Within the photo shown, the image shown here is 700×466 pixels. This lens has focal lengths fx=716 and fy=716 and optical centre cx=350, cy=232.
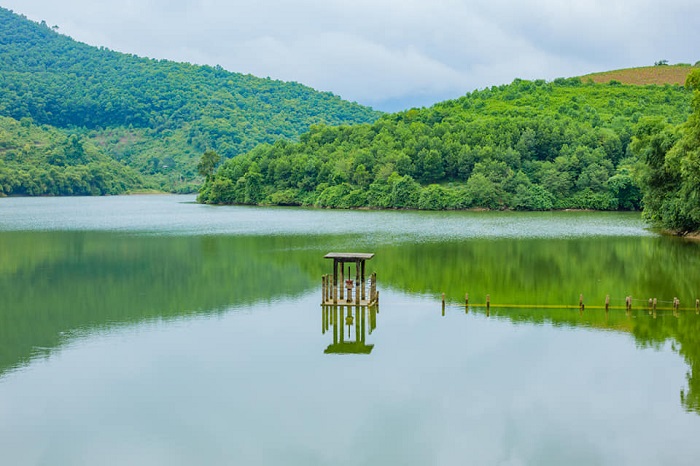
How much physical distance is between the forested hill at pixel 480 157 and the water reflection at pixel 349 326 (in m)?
63.2

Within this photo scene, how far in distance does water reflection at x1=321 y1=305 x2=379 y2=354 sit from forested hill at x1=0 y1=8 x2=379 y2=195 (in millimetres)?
140936

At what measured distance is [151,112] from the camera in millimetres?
179625

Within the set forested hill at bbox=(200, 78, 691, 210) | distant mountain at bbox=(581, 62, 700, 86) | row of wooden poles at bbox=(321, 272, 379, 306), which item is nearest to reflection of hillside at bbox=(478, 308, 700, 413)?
row of wooden poles at bbox=(321, 272, 379, 306)

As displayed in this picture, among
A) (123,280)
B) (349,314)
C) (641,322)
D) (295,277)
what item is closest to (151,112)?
(123,280)

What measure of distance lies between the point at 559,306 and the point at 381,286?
7.92 m

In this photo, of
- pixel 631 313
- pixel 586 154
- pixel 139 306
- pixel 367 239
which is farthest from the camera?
pixel 586 154

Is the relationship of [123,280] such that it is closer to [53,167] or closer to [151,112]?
[53,167]

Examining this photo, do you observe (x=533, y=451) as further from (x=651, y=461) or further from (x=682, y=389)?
(x=682, y=389)

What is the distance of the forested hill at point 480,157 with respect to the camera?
8788 cm

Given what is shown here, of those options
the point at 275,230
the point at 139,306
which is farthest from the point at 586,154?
the point at 139,306

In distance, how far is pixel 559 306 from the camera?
27062 mm

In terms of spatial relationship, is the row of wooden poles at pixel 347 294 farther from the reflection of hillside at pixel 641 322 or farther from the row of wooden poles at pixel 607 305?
the reflection of hillside at pixel 641 322

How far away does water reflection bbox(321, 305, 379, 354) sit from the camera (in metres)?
21.5

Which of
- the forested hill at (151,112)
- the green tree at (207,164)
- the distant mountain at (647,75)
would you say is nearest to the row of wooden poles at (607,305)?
the green tree at (207,164)
